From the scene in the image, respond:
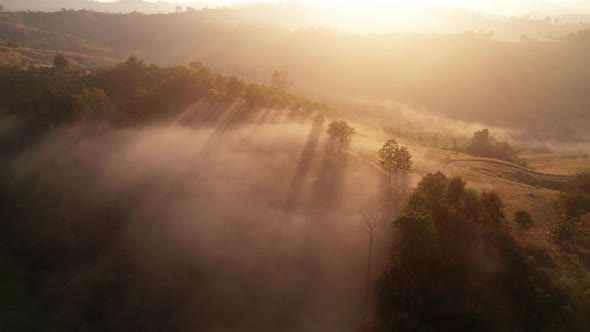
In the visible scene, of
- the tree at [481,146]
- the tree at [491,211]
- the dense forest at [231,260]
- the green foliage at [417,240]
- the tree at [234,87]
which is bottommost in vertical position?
the dense forest at [231,260]

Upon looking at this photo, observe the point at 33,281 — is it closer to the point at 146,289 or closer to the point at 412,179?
the point at 146,289

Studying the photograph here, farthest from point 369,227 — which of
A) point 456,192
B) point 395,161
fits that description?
point 395,161

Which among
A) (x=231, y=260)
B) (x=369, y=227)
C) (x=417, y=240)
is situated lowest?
(x=231, y=260)

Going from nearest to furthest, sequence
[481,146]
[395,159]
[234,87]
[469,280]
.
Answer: [469,280] < [395,159] < [481,146] < [234,87]

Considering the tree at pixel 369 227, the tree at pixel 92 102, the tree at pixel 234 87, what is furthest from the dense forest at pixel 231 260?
the tree at pixel 234 87

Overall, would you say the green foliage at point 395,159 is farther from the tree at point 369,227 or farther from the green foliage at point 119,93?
the green foliage at point 119,93

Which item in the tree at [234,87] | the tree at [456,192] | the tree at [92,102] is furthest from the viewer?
the tree at [234,87]

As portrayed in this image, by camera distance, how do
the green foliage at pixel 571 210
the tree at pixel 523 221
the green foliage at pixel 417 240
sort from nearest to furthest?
1. the green foliage at pixel 417 240
2. the tree at pixel 523 221
3. the green foliage at pixel 571 210

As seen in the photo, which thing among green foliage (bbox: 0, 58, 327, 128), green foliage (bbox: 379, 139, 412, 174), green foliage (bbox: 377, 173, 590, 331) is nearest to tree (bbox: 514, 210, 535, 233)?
green foliage (bbox: 377, 173, 590, 331)

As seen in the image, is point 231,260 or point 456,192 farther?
point 231,260

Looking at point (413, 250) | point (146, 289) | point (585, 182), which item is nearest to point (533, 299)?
point (413, 250)

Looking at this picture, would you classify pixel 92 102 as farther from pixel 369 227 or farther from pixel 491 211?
pixel 491 211
